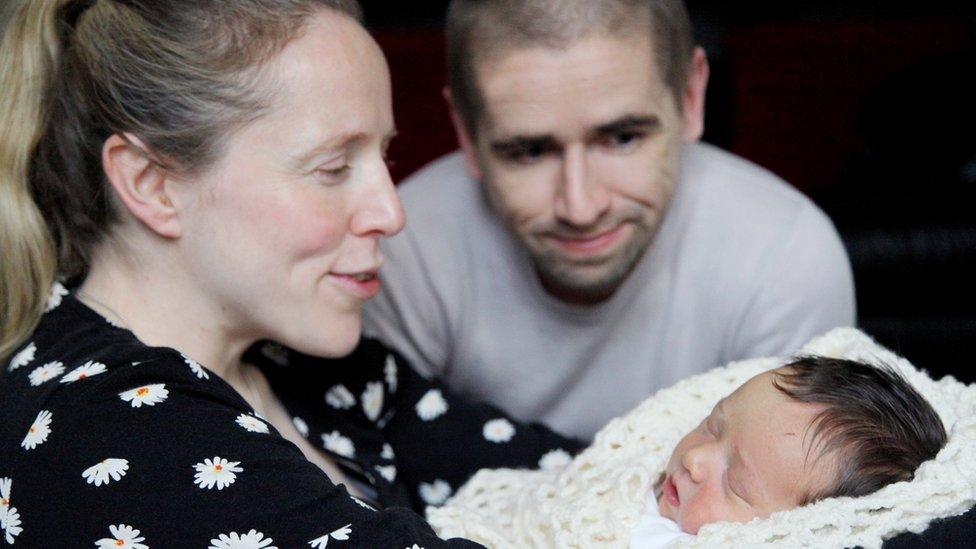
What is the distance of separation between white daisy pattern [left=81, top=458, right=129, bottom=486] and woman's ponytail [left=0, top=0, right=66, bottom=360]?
0.33 meters

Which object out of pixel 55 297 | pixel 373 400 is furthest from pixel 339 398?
pixel 55 297

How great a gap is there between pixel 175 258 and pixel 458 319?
0.69 meters

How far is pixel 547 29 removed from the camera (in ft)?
5.82

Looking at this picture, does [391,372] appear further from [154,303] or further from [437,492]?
[154,303]

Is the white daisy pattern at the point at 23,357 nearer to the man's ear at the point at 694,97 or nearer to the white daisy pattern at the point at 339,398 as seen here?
the white daisy pattern at the point at 339,398

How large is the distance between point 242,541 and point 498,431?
637mm

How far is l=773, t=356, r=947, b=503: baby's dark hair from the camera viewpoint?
131cm

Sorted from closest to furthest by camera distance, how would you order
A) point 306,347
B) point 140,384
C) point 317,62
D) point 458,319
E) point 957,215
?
1. point 140,384
2. point 317,62
3. point 306,347
4. point 458,319
5. point 957,215

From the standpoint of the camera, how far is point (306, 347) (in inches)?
62.2

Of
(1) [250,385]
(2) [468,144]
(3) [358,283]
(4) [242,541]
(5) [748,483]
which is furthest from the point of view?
(2) [468,144]

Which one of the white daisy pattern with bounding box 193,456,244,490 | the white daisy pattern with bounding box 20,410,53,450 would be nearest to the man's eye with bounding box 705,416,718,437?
the white daisy pattern with bounding box 193,456,244,490

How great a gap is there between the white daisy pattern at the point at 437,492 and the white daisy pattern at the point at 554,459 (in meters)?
0.16

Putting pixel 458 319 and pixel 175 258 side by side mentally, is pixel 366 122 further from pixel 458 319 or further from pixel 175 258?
pixel 458 319

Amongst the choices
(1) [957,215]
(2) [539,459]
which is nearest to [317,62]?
(2) [539,459]
